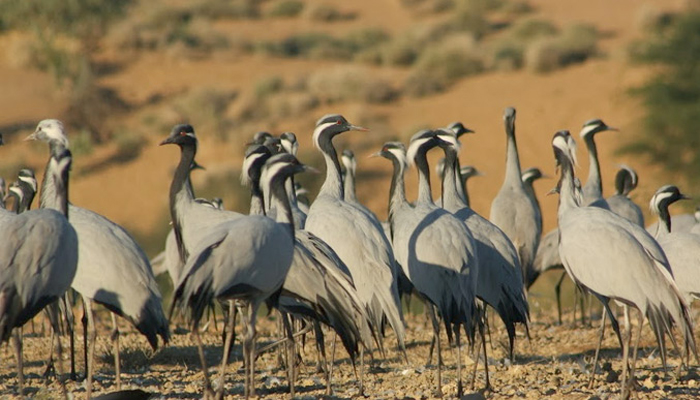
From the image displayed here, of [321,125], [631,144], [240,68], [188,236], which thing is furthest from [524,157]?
[188,236]

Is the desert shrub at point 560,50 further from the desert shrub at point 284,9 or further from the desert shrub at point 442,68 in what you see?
the desert shrub at point 284,9

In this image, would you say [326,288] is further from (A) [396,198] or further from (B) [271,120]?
(B) [271,120]

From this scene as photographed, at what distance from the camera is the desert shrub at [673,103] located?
26.4 m

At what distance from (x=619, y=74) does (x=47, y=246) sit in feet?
95.4

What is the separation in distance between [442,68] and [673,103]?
11477mm

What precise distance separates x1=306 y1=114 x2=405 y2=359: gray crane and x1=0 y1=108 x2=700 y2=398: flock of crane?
0.01m

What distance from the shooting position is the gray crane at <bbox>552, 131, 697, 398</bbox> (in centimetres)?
789

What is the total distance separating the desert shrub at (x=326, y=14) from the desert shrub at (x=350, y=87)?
13363 mm

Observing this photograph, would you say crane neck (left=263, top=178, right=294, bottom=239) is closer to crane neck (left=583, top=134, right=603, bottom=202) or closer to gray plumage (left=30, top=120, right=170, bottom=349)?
gray plumage (left=30, top=120, right=170, bottom=349)

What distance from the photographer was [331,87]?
3534 cm

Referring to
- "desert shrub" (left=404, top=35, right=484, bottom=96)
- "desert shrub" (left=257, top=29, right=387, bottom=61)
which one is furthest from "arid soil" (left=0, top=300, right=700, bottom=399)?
"desert shrub" (left=257, top=29, right=387, bottom=61)

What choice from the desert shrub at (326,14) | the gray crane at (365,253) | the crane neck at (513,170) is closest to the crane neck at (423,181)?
the gray crane at (365,253)

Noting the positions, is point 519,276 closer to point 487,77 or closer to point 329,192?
point 329,192

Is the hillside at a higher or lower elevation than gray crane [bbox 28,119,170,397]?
higher
